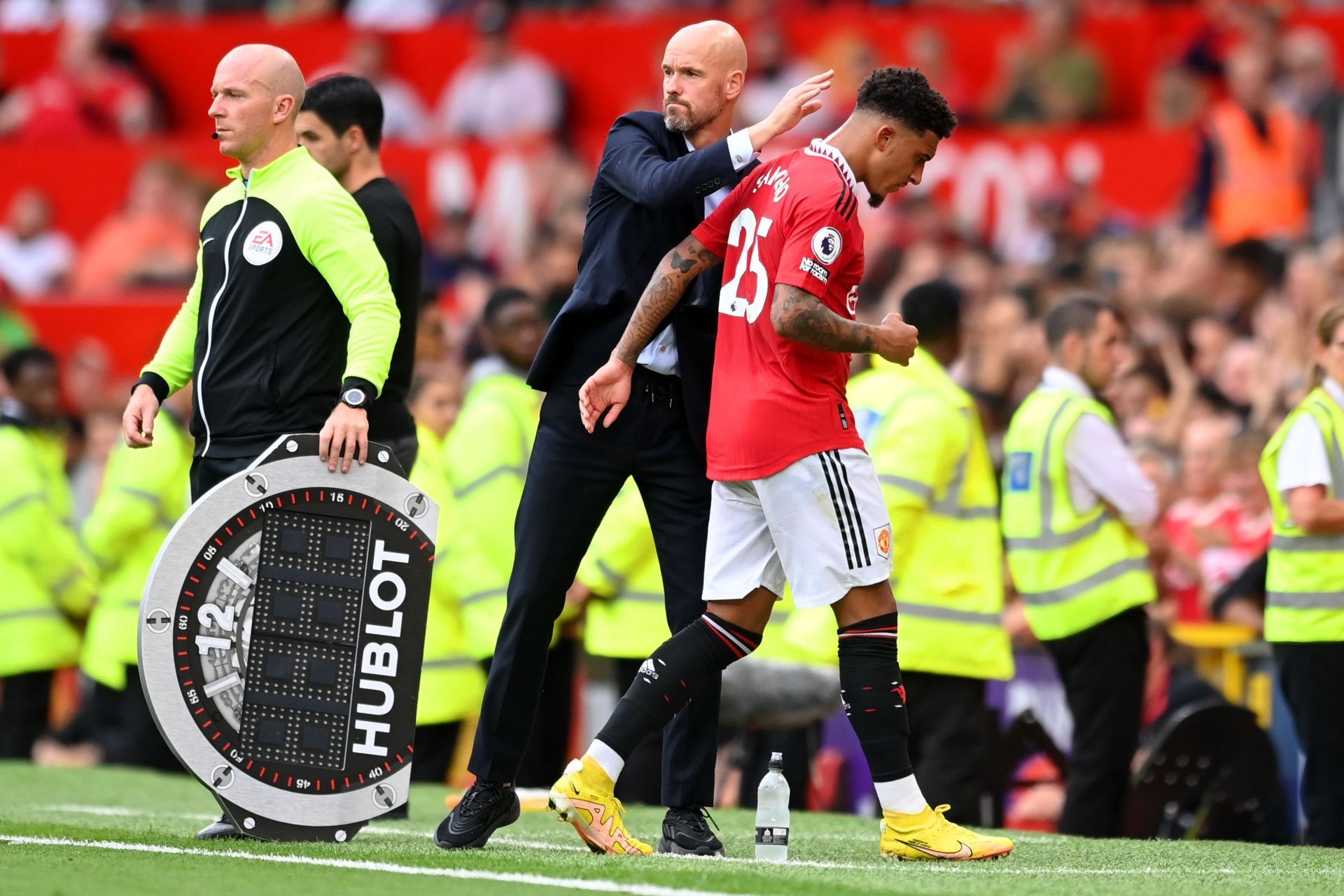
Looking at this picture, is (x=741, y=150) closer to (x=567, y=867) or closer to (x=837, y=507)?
(x=837, y=507)

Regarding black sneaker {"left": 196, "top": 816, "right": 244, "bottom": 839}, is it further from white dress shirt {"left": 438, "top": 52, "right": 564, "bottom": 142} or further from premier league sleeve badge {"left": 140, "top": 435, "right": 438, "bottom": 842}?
white dress shirt {"left": 438, "top": 52, "right": 564, "bottom": 142}

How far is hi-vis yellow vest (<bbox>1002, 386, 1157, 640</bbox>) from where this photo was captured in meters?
8.41

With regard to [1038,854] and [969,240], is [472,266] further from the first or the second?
[1038,854]

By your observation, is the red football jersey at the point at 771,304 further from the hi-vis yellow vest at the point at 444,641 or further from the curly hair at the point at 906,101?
the hi-vis yellow vest at the point at 444,641

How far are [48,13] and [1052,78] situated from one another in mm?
10715

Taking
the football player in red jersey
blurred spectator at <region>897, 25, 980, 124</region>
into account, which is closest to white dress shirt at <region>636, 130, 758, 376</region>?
the football player in red jersey

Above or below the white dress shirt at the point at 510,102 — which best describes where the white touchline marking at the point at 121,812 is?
below

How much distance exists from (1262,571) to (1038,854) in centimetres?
362

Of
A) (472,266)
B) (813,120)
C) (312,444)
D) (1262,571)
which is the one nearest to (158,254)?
(472,266)

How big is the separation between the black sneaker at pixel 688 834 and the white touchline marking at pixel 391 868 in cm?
82

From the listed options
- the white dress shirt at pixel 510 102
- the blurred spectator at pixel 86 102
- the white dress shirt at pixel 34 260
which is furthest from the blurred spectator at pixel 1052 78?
the blurred spectator at pixel 86 102

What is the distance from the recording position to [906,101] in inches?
242

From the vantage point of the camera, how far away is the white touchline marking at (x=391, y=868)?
532 cm

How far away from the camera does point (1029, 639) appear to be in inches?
412
